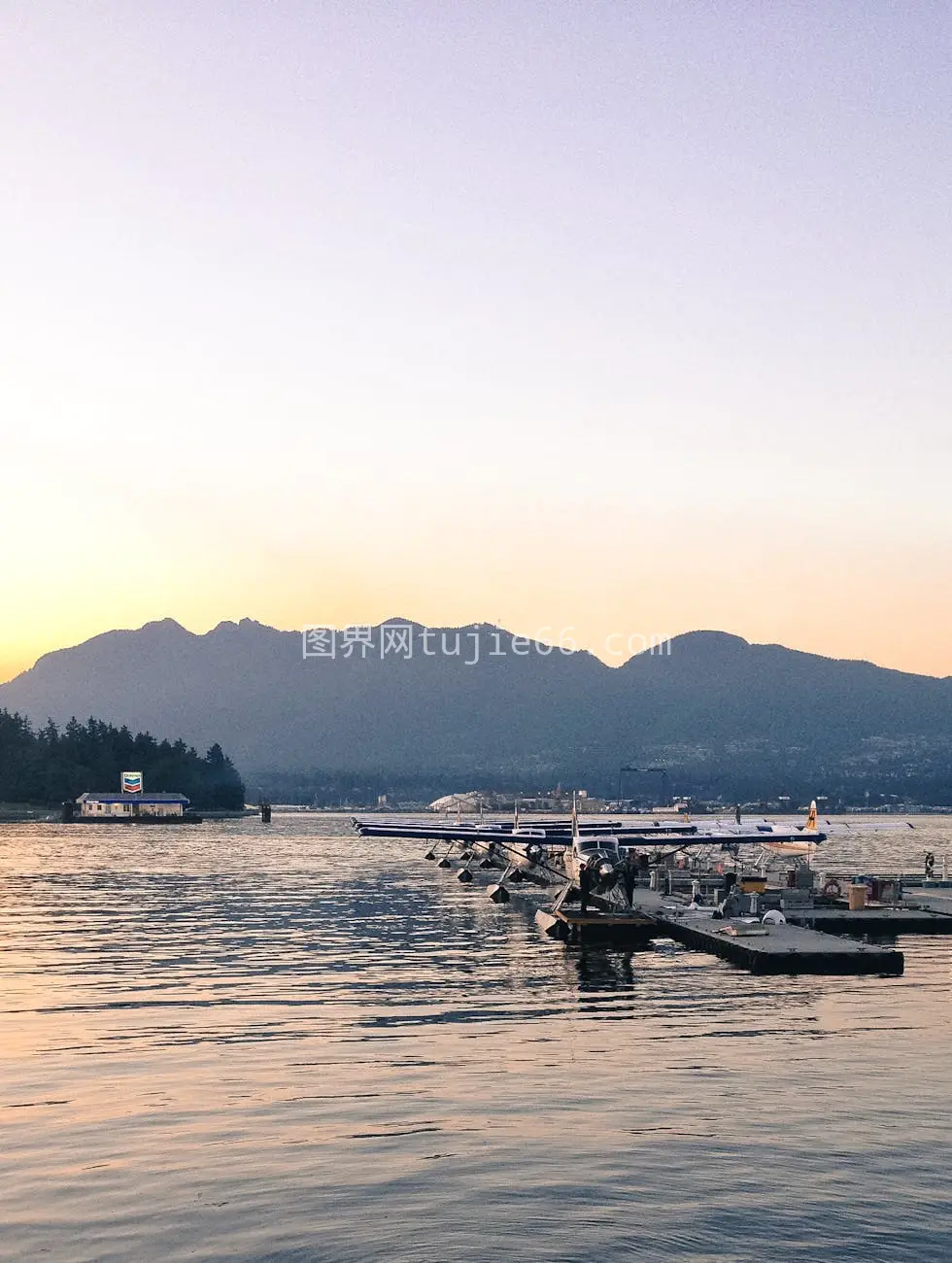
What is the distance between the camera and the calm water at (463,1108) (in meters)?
19.2

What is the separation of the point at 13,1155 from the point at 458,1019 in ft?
52.0

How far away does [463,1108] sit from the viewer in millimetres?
26375

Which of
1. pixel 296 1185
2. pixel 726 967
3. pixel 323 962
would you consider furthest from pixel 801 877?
pixel 296 1185

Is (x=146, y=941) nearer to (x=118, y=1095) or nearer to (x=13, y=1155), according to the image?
(x=118, y=1095)

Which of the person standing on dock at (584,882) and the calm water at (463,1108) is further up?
the person standing on dock at (584,882)

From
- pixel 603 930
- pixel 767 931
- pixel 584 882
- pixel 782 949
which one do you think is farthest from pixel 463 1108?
pixel 584 882

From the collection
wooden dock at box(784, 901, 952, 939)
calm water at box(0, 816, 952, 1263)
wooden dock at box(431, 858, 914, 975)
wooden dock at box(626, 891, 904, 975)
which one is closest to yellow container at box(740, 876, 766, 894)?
wooden dock at box(431, 858, 914, 975)

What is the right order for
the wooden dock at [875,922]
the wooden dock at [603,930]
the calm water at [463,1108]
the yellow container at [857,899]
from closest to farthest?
the calm water at [463,1108], the wooden dock at [603,930], the wooden dock at [875,922], the yellow container at [857,899]

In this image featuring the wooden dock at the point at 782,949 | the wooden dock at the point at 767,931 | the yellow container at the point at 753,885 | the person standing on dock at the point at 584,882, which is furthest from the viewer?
the yellow container at the point at 753,885

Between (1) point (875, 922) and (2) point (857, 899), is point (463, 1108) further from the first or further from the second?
(2) point (857, 899)

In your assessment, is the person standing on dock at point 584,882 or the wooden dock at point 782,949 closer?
the wooden dock at point 782,949

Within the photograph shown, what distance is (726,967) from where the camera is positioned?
50.2 meters

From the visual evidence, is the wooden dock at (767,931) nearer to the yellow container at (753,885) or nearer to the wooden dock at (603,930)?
the wooden dock at (603,930)

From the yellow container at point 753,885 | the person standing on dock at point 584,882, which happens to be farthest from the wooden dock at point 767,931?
the yellow container at point 753,885
